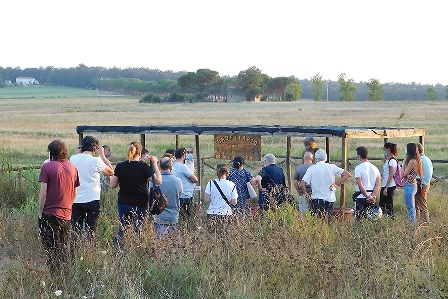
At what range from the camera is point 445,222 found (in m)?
8.66

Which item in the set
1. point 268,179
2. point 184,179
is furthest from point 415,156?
point 184,179

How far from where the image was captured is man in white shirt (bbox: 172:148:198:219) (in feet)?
32.6

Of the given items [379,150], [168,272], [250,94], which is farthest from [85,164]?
[250,94]

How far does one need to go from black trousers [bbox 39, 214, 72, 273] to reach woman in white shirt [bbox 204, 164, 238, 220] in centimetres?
234

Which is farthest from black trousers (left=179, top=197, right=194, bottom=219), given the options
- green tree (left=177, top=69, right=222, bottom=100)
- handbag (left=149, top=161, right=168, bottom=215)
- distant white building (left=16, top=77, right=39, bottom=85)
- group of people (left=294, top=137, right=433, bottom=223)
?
distant white building (left=16, top=77, right=39, bottom=85)

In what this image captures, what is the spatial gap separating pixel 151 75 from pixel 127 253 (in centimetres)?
15729

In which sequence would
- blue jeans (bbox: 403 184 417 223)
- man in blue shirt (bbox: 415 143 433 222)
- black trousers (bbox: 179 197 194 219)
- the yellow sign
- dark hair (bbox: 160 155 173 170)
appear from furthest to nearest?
1. the yellow sign
2. man in blue shirt (bbox: 415 143 433 222)
3. blue jeans (bbox: 403 184 417 223)
4. black trousers (bbox: 179 197 194 219)
5. dark hair (bbox: 160 155 173 170)

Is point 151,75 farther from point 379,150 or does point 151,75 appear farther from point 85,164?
point 85,164

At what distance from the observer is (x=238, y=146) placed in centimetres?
1306

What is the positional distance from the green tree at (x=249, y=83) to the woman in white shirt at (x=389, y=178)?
103 m

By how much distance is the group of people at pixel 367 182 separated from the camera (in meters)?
9.65

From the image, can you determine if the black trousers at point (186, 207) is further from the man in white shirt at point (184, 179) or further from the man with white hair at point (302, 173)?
the man with white hair at point (302, 173)

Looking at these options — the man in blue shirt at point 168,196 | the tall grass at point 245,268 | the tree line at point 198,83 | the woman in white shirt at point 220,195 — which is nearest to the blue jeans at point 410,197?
the tall grass at point 245,268

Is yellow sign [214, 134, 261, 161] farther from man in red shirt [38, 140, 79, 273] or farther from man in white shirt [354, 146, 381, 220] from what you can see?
man in red shirt [38, 140, 79, 273]
